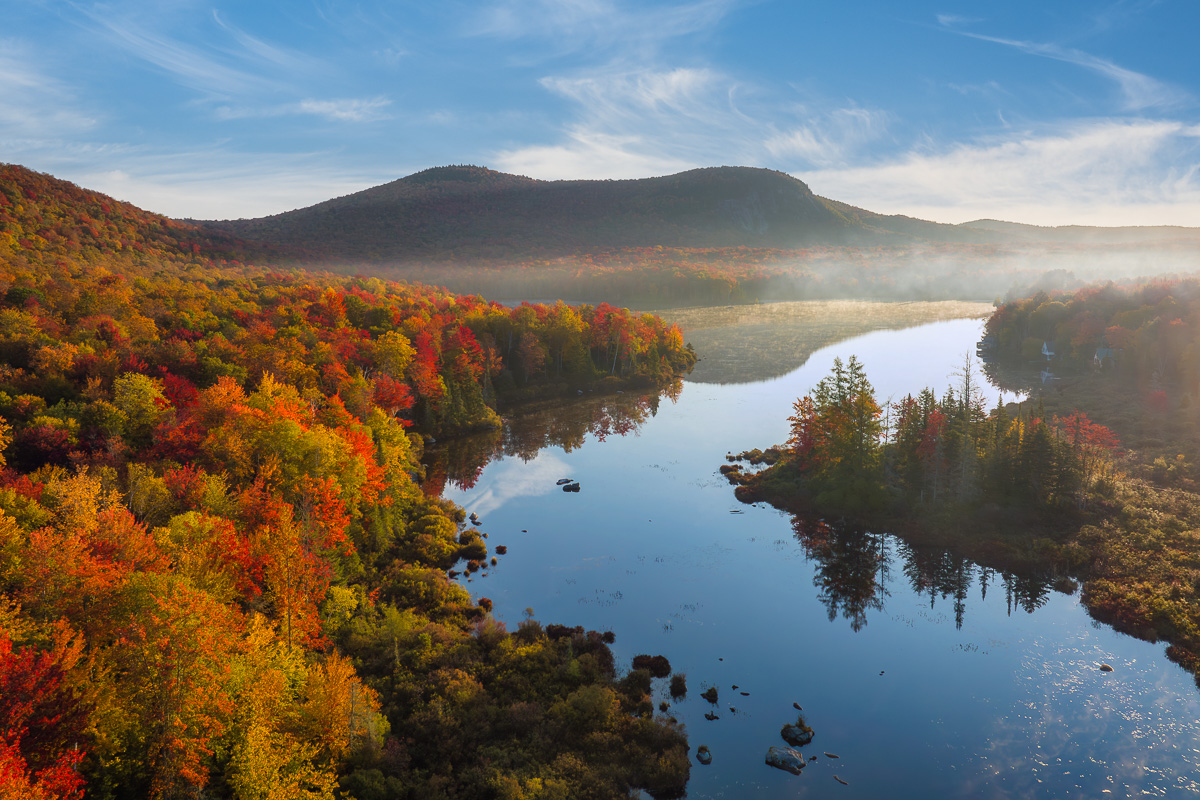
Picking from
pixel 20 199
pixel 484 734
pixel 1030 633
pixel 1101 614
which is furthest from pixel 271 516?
pixel 20 199

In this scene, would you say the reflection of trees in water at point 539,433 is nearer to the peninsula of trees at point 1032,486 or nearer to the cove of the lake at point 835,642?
the cove of the lake at point 835,642

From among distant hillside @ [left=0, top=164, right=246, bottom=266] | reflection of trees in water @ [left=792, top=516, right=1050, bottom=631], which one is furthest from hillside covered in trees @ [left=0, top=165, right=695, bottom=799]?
distant hillside @ [left=0, top=164, right=246, bottom=266]

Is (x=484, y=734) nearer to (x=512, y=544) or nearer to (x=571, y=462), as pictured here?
(x=512, y=544)

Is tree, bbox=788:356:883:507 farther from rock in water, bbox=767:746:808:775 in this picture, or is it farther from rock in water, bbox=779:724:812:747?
rock in water, bbox=767:746:808:775

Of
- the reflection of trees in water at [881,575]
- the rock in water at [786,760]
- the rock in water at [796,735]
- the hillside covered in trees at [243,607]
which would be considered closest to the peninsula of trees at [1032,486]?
the reflection of trees in water at [881,575]

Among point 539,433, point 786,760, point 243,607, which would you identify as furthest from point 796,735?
point 539,433
